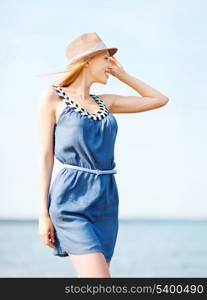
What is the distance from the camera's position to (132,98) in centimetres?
403

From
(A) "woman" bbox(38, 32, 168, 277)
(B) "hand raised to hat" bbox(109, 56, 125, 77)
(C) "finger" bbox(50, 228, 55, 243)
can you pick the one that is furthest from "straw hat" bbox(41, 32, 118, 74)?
(C) "finger" bbox(50, 228, 55, 243)

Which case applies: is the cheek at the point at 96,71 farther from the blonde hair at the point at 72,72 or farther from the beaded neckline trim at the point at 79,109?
the beaded neckline trim at the point at 79,109

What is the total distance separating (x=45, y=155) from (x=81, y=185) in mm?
239

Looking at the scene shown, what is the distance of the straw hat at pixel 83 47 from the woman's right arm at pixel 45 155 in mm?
211

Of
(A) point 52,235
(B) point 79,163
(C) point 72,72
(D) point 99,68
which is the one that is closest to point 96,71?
(D) point 99,68

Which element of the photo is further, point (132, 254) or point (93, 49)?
point (132, 254)

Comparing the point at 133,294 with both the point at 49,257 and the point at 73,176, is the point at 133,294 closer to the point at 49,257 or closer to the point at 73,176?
the point at 73,176

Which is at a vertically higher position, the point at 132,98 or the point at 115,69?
the point at 115,69

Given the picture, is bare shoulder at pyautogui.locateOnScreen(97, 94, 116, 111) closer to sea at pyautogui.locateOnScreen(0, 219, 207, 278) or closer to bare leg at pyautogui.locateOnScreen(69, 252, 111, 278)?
bare leg at pyautogui.locateOnScreen(69, 252, 111, 278)

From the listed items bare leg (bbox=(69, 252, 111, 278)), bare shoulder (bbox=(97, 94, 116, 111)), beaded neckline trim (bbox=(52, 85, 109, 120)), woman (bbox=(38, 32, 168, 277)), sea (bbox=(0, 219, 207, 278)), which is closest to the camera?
bare leg (bbox=(69, 252, 111, 278))

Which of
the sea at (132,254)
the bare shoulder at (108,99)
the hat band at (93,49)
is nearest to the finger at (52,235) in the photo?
the bare shoulder at (108,99)

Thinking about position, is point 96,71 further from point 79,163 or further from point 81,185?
point 81,185

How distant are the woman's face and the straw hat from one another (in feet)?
0.13

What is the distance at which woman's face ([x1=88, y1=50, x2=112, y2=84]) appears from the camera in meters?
3.83
